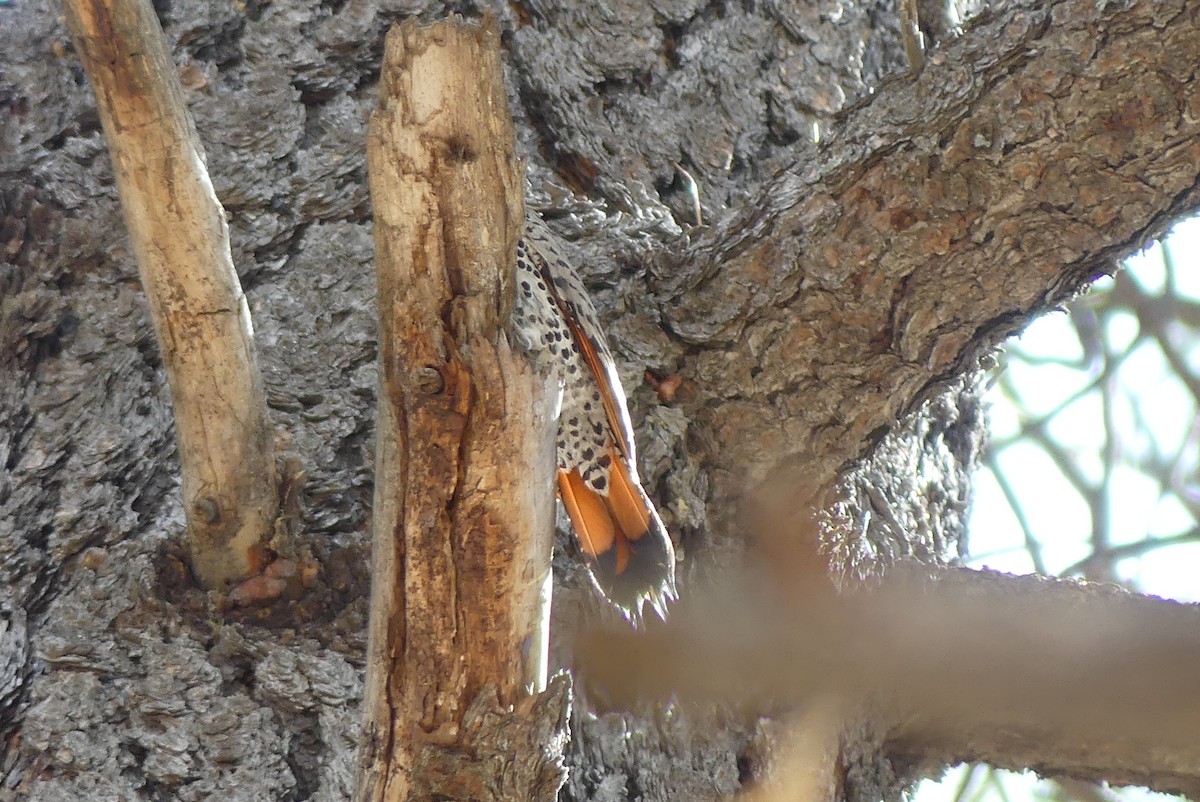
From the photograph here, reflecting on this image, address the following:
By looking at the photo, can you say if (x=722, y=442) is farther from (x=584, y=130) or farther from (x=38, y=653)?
(x=38, y=653)

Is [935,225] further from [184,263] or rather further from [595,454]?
[184,263]

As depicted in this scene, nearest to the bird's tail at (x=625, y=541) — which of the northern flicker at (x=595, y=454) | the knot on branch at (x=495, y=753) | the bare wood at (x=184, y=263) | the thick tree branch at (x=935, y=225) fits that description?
the northern flicker at (x=595, y=454)

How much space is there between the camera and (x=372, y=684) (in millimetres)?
1517

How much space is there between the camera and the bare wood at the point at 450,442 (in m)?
1.47

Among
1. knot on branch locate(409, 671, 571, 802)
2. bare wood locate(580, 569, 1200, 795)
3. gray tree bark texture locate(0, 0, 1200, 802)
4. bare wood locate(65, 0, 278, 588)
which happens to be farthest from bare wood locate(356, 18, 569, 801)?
bare wood locate(580, 569, 1200, 795)

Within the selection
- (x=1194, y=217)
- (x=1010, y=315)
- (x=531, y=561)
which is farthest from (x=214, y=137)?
(x=1194, y=217)

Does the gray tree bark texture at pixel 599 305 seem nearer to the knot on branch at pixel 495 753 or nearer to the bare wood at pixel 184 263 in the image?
the bare wood at pixel 184 263

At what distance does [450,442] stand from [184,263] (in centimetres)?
59

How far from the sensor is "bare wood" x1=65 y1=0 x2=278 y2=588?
5.72 ft

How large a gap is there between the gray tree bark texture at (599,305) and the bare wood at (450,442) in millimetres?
577

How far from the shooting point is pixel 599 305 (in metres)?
2.45

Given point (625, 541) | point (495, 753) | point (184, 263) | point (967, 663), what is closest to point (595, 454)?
point (625, 541)

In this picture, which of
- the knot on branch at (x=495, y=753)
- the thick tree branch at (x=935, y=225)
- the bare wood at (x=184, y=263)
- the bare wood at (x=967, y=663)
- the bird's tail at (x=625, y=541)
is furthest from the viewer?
the bird's tail at (x=625, y=541)

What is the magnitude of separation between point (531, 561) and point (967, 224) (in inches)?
37.0
